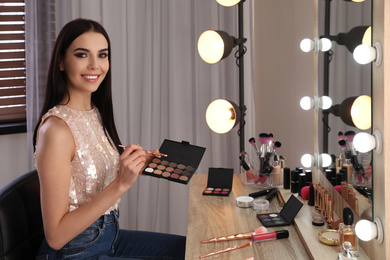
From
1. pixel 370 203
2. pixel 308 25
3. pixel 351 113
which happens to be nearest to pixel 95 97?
pixel 351 113

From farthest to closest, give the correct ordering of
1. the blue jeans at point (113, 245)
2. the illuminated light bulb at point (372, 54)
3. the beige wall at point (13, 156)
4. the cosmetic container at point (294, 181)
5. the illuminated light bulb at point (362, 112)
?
the beige wall at point (13, 156) < the cosmetic container at point (294, 181) < the blue jeans at point (113, 245) < the illuminated light bulb at point (362, 112) < the illuminated light bulb at point (372, 54)

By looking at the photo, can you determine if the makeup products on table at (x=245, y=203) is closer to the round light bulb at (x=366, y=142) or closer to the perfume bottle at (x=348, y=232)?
the perfume bottle at (x=348, y=232)

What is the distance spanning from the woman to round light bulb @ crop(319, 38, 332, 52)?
2.23ft

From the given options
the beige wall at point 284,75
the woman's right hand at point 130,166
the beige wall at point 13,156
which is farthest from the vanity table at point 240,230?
the beige wall at point 13,156

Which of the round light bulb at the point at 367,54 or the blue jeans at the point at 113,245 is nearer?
the round light bulb at the point at 367,54

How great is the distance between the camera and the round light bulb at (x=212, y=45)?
1.96m

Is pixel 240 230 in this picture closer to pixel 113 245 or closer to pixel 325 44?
pixel 113 245

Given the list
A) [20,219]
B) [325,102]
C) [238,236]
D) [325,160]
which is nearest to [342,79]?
[325,102]

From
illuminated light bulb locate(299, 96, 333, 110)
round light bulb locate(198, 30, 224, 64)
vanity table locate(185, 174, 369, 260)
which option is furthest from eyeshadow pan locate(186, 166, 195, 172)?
round light bulb locate(198, 30, 224, 64)

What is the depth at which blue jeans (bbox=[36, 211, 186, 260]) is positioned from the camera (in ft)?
4.43

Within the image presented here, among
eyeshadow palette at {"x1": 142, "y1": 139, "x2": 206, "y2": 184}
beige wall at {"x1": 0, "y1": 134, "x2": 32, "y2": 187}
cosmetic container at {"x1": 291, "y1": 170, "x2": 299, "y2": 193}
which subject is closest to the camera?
eyeshadow palette at {"x1": 142, "y1": 139, "x2": 206, "y2": 184}

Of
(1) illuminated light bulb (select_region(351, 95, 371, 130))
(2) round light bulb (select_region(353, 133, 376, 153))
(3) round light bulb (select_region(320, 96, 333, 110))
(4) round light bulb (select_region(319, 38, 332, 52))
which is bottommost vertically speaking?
(2) round light bulb (select_region(353, 133, 376, 153))

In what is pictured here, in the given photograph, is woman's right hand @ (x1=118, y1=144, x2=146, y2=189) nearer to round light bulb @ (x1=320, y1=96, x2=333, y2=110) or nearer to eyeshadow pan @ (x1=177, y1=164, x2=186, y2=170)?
eyeshadow pan @ (x1=177, y1=164, x2=186, y2=170)

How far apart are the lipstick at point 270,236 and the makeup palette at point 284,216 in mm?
95
